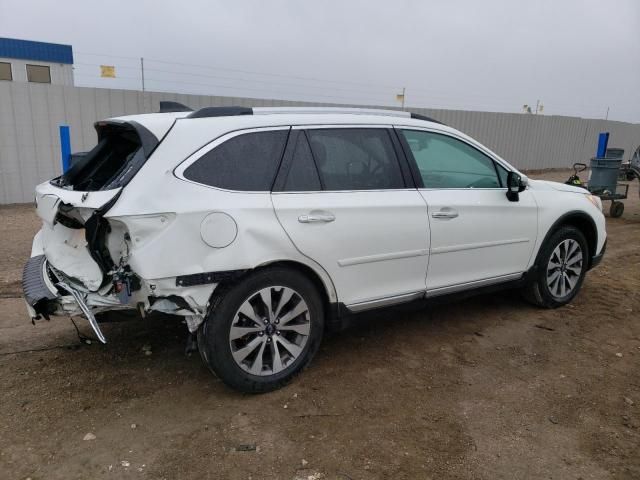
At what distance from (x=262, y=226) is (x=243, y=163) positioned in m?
0.42

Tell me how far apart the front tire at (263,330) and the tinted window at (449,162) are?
135 centimetres

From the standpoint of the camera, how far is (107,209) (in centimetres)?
281

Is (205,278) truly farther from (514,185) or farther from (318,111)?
(514,185)

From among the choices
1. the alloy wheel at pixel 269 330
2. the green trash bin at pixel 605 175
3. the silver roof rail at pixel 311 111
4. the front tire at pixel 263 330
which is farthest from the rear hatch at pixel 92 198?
the green trash bin at pixel 605 175

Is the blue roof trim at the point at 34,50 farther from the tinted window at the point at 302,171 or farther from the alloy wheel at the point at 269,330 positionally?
the alloy wheel at the point at 269,330

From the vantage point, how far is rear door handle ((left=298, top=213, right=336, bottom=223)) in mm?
3204

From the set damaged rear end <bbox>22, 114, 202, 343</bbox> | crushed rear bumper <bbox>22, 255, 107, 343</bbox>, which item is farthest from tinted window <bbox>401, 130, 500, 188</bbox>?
crushed rear bumper <bbox>22, 255, 107, 343</bbox>

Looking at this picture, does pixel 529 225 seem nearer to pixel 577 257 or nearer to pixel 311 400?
pixel 577 257

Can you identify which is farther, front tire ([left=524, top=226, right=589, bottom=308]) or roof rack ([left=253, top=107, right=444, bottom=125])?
front tire ([left=524, top=226, right=589, bottom=308])

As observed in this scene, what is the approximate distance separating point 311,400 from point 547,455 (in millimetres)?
1368

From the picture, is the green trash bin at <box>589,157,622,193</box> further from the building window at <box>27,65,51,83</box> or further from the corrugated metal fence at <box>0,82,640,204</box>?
the building window at <box>27,65,51,83</box>

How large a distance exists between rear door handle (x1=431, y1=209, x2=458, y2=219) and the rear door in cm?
11

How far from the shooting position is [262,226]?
10.0 feet

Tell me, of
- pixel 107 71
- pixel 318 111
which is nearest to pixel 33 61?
pixel 107 71
